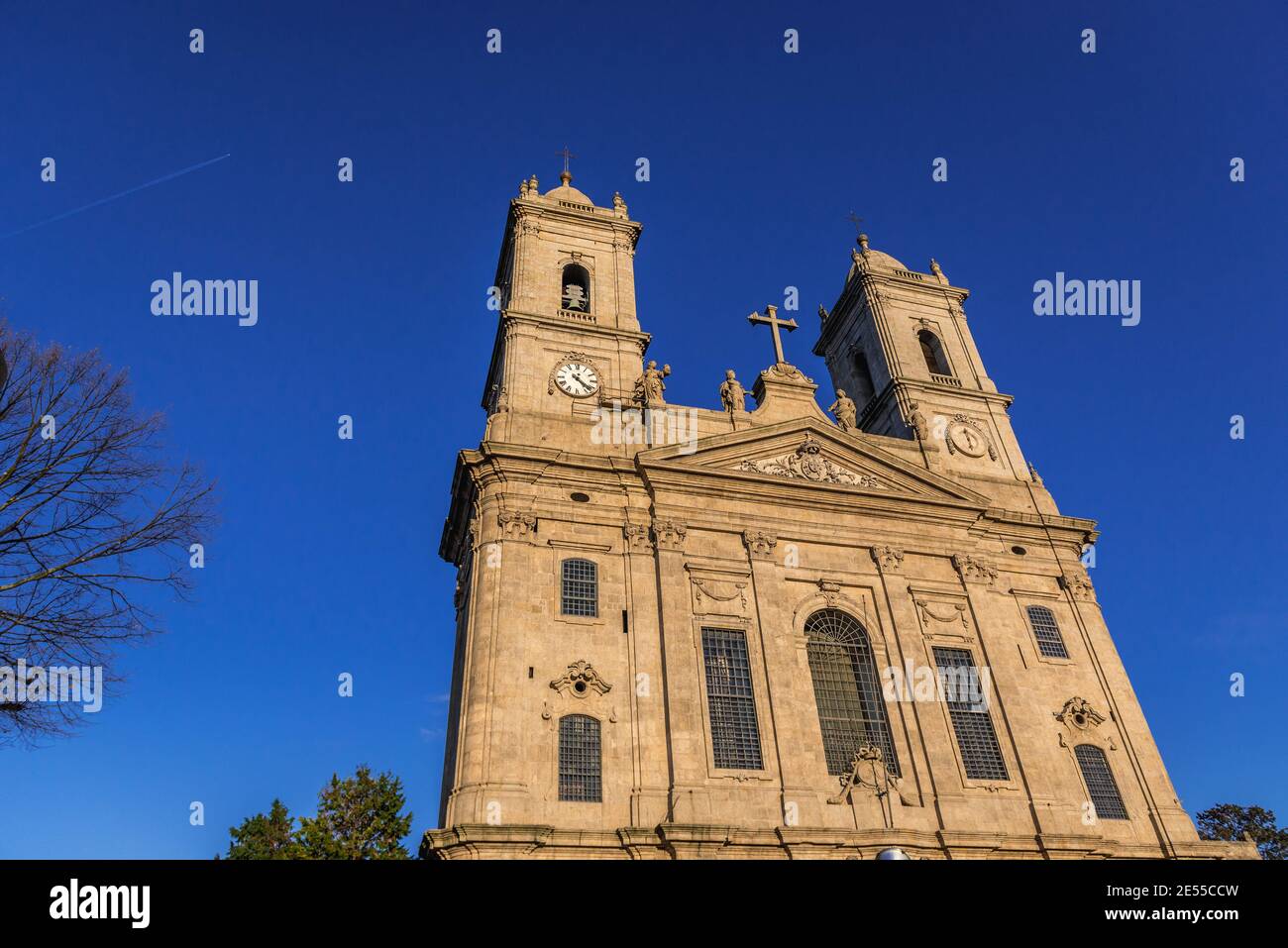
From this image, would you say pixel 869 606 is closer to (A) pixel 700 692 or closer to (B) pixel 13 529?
(A) pixel 700 692

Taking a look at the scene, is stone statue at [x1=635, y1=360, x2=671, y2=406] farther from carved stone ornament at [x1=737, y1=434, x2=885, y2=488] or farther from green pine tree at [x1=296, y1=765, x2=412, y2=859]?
green pine tree at [x1=296, y1=765, x2=412, y2=859]

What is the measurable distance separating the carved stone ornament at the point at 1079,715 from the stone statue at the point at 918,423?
10.6 metres

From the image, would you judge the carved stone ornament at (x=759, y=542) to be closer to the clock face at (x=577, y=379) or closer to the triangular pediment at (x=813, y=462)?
the triangular pediment at (x=813, y=462)

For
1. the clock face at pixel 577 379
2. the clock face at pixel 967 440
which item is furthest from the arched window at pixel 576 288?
the clock face at pixel 967 440

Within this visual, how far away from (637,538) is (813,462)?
7194 millimetres

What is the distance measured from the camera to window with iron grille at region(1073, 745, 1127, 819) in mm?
23781

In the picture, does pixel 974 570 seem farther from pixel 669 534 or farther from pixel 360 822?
pixel 360 822

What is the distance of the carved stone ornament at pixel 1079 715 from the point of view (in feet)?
82.5

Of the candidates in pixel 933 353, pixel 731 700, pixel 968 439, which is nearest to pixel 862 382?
pixel 933 353

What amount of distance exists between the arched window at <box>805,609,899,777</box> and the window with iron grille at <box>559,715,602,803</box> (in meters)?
6.32

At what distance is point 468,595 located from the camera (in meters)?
24.4

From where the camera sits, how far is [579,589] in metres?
23.8
